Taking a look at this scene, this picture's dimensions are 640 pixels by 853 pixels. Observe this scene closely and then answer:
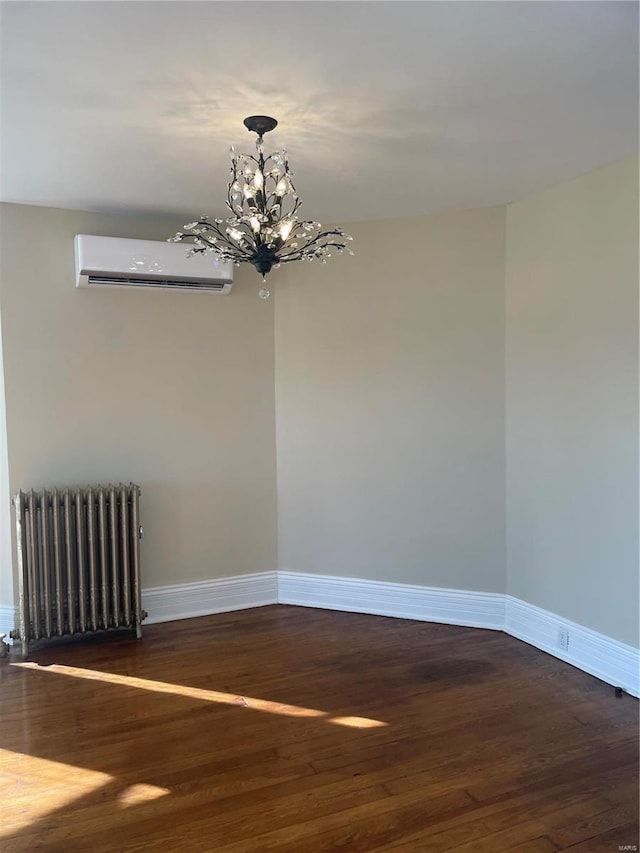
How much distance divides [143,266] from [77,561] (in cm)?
179

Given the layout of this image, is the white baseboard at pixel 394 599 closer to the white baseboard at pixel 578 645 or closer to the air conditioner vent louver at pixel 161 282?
the white baseboard at pixel 578 645

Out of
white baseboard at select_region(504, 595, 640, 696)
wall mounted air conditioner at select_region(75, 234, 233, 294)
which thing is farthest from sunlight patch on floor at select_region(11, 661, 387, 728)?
wall mounted air conditioner at select_region(75, 234, 233, 294)

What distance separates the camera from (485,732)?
9.26ft

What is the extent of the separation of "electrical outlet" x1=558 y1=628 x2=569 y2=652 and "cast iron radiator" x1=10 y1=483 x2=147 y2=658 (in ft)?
7.99

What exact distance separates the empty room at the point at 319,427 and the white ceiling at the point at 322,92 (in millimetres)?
17

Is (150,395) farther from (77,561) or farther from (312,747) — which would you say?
(312,747)

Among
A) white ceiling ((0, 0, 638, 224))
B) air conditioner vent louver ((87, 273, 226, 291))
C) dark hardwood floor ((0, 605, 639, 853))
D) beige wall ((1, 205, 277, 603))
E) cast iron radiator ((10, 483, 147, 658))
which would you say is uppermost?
white ceiling ((0, 0, 638, 224))

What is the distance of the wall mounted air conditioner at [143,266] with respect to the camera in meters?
3.74

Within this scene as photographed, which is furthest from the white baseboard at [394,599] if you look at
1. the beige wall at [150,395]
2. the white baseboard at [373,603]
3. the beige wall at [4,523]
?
the beige wall at [4,523]

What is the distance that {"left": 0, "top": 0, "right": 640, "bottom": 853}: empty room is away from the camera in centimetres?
219

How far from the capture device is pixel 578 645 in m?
3.45

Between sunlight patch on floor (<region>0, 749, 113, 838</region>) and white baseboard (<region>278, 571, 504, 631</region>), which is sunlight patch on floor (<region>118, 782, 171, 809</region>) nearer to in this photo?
sunlight patch on floor (<region>0, 749, 113, 838</region>)

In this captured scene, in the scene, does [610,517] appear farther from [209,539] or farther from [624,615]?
[209,539]

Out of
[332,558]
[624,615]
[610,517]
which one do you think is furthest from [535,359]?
[332,558]
